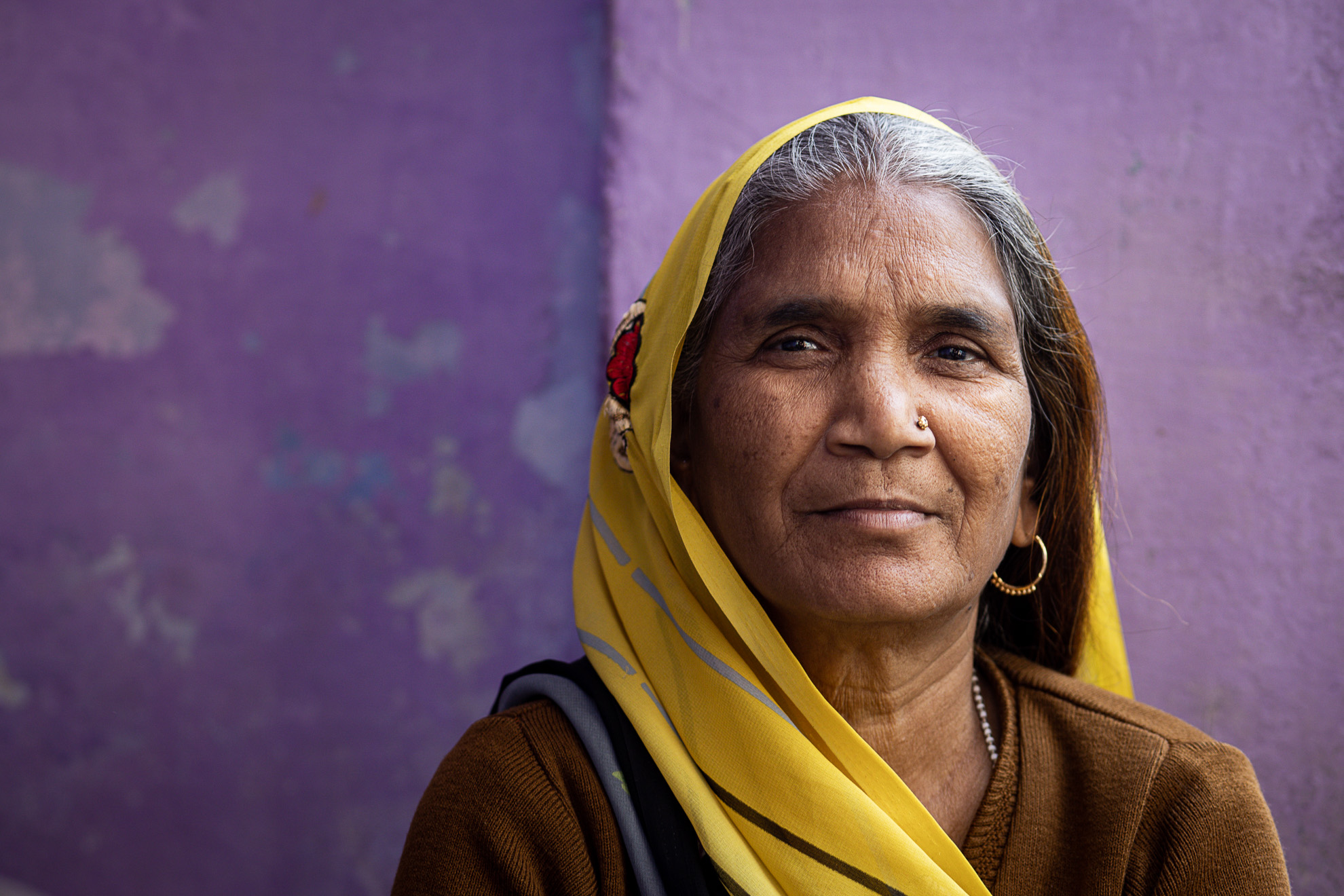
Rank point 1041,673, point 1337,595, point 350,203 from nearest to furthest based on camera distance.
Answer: point 1041,673 → point 1337,595 → point 350,203

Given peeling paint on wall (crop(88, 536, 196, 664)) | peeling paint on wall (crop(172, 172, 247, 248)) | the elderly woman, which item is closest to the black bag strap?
the elderly woman

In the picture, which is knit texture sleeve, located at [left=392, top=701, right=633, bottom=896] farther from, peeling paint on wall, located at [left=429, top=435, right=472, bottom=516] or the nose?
peeling paint on wall, located at [left=429, top=435, right=472, bottom=516]

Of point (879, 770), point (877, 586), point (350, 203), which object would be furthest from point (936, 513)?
point (350, 203)

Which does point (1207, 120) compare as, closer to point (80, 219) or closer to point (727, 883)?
point (727, 883)

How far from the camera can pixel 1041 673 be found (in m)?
1.88

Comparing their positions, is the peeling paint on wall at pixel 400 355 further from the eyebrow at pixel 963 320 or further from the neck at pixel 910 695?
the eyebrow at pixel 963 320

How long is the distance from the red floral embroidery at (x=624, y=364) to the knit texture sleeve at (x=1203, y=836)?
4.07ft

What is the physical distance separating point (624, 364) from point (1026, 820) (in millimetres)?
1165

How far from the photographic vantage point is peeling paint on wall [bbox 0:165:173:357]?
7.70 ft

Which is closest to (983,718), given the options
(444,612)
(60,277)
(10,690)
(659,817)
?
(659,817)

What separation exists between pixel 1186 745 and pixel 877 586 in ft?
2.32

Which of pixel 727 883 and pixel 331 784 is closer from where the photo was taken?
pixel 727 883

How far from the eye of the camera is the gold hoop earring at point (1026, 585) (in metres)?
1.84

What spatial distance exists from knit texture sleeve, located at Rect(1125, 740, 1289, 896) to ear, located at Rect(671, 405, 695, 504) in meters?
1.02
